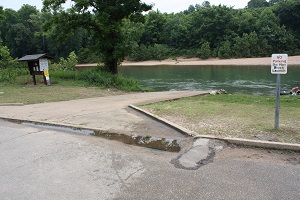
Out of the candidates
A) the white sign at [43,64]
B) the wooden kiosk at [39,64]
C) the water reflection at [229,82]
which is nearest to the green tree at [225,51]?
the water reflection at [229,82]

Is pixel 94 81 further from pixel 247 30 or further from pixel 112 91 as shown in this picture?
pixel 247 30

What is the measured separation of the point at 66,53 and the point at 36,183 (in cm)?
6775

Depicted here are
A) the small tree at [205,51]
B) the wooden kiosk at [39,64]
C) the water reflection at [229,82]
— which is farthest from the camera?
the small tree at [205,51]

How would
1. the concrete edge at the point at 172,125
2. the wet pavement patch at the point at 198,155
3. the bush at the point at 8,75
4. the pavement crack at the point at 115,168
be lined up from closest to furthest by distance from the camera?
the pavement crack at the point at 115,168, the wet pavement patch at the point at 198,155, the concrete edge at the point at 172,125, the bush at the point at 8,75

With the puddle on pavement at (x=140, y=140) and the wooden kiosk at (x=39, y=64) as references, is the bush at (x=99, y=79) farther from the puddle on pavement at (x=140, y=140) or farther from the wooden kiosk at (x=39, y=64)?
the puddle on pavement at (x=140, y=140)

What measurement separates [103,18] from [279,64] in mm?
13807

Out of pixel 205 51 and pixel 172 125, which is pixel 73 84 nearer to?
pixel 172 125

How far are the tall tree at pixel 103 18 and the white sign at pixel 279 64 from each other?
13.2 meters

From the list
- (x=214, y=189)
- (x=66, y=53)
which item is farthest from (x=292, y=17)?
(x=214, y=189)

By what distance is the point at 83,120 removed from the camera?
24.4 ft

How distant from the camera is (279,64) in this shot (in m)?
5.12

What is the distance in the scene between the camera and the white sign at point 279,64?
5.08 metres

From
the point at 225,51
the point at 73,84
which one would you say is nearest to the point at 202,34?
the point at 225,51

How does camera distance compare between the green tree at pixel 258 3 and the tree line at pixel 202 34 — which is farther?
the green tree at pixel 258 3
